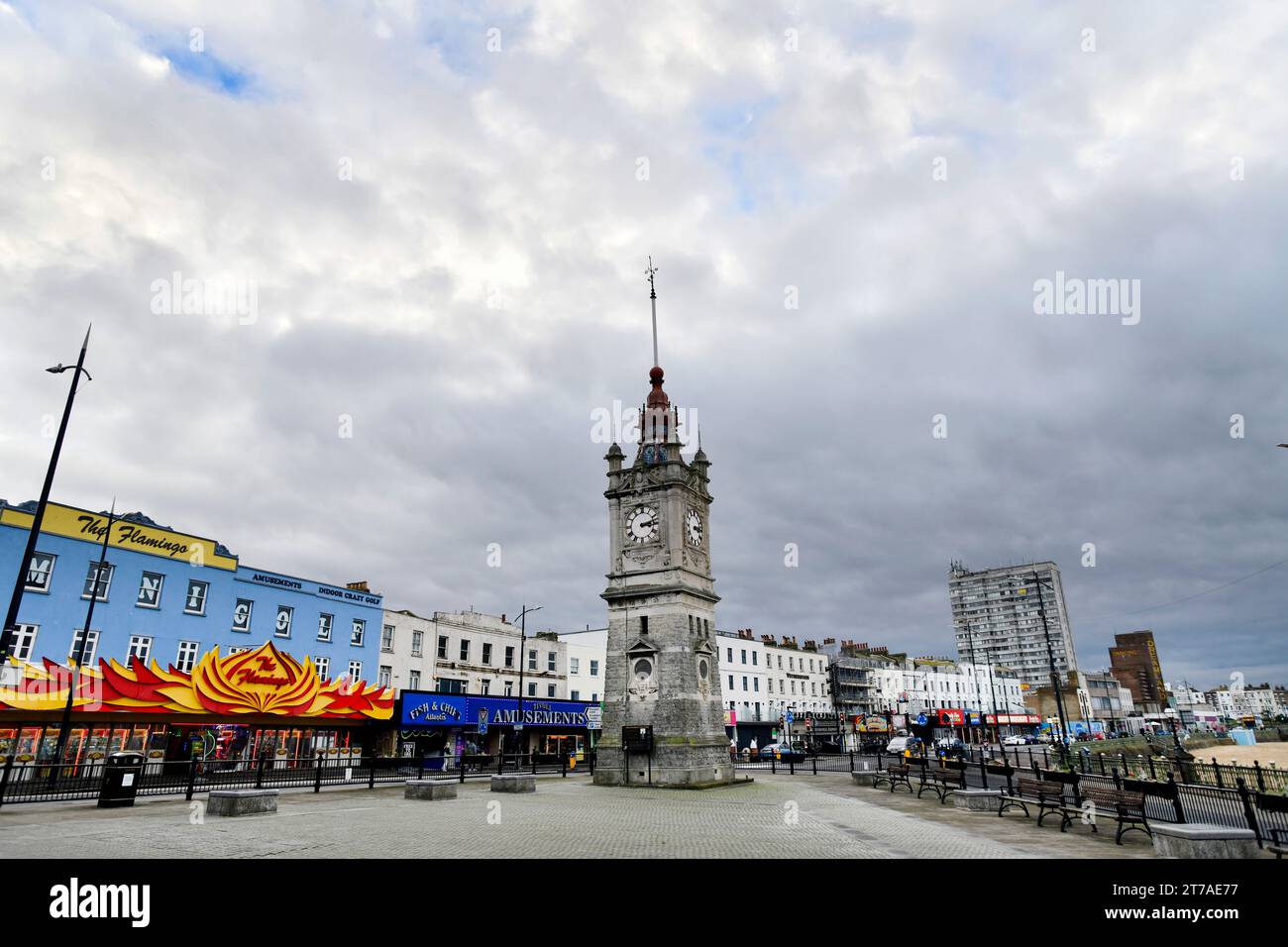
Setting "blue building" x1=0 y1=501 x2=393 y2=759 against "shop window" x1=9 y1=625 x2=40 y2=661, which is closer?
"shop window" x1=9 y1=625 x2=40 y2=661

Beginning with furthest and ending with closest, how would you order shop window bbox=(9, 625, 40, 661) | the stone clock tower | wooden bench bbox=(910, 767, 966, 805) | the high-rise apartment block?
the high-rise apartment block
the stone clock tower
shop window bbox=(9, 625, 40, 661)
wooden bench bbox=(910, 767, 966, 805)

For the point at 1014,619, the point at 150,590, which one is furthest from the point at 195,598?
the point at 1014,619

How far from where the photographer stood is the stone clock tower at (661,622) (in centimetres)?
2977

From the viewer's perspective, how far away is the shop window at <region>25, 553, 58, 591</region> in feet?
94.4

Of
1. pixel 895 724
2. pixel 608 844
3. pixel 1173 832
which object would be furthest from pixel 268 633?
pixel 895 724

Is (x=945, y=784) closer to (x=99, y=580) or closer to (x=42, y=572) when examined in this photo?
(x=99, y=580)

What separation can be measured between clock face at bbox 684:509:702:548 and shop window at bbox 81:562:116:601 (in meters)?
24.4

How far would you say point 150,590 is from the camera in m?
32.5

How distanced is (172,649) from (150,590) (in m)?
2.89

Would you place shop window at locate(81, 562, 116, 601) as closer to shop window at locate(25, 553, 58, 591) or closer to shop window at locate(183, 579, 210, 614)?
shop window at locate(25, 553, 58, 591)

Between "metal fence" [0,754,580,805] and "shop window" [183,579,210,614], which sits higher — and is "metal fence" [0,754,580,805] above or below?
below

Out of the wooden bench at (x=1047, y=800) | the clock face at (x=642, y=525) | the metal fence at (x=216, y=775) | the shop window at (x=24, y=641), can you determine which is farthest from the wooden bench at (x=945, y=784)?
the shop window at (x=24, y=641)

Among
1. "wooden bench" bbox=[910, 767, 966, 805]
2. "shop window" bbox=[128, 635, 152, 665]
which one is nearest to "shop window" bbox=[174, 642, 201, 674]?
"shop window" bbox=[128, 635, 152, 665]

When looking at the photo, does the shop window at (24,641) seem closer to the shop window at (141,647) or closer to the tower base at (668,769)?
the shop window at (141,647)
